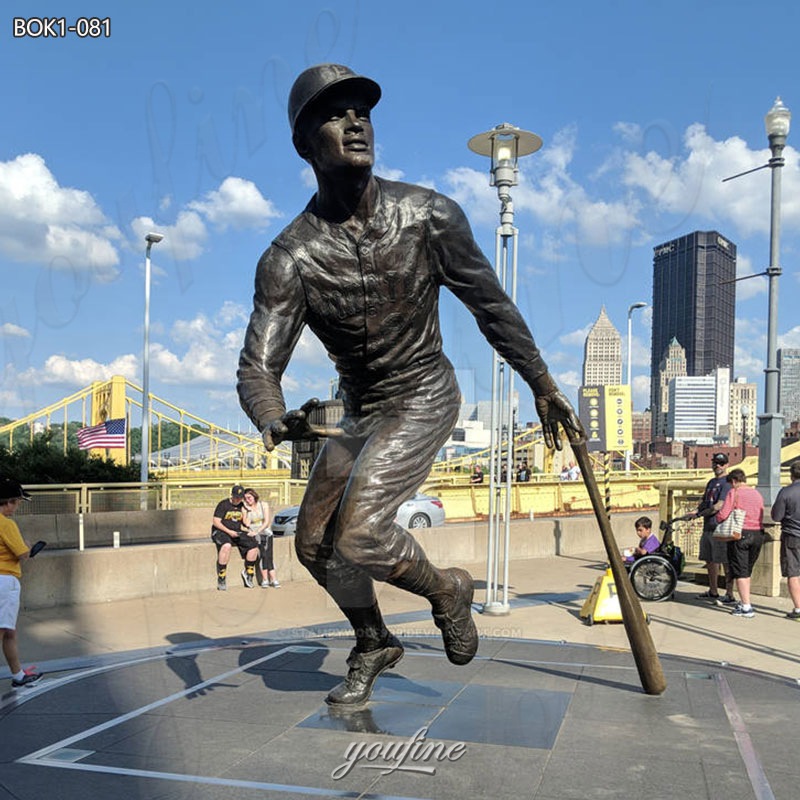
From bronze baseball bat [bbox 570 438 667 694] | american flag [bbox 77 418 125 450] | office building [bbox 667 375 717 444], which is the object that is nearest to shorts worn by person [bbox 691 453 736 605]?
bronze baseball bat [bbox 570 438 667 694]

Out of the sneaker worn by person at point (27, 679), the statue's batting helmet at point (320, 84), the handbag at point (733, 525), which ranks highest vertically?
the statue's batting helmet at point (320, 84)

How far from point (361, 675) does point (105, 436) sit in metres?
19.9

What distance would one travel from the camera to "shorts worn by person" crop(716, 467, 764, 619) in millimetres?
8695

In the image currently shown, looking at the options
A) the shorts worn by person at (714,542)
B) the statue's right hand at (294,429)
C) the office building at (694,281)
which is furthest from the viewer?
the office building at (694,281)

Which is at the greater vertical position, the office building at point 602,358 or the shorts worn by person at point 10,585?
the office building at point 602,358

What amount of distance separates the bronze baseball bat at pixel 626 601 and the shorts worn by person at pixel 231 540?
632cm

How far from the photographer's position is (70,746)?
376cm

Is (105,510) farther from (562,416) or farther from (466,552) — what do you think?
(562,416)

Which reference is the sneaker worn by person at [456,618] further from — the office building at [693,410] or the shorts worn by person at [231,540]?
the office building at [693,410]

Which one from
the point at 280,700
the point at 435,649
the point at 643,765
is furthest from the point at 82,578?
the point at 643,765

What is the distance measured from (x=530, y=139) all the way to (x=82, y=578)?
20.7ft

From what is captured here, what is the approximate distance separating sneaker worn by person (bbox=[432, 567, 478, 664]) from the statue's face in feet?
6.37

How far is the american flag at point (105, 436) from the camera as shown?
73.4 feet

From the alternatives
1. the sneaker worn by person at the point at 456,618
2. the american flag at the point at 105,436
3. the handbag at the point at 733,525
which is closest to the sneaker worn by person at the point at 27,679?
the sneaker worn by person at the point at 456,618
